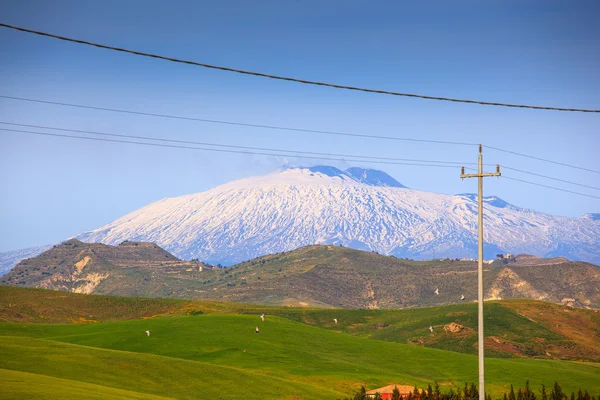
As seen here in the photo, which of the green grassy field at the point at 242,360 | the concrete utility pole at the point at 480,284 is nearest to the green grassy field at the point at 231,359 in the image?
the green grassy field at the point at 242,360

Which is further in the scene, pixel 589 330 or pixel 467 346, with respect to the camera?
pixel 589 330

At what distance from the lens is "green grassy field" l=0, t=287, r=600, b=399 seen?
2404 inches

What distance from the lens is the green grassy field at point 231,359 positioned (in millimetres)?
61062

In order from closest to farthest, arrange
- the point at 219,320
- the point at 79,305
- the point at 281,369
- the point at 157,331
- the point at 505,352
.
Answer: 1. the point at 281,369
2. the point at 157,331
3. the point at 219,320
4. the point at 505,352
5. the point at 79,305

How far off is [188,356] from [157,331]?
1583 cm

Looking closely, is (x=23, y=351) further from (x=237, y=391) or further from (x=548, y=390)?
(x=548, y=390)

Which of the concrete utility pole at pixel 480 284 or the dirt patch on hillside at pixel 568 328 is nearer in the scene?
the concrete utility pole at pixel 480 284

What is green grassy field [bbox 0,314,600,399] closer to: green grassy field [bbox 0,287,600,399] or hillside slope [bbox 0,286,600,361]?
green grassy field [bbox 0,287,600,399]

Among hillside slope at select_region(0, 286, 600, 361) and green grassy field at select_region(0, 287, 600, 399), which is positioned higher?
hillside slope at select_region(0, 286, 600, 361)

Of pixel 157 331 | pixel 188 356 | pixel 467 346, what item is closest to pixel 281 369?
pixel 188 356

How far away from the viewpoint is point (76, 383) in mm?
52906

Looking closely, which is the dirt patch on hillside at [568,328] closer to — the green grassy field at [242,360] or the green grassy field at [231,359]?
the green grassy field at [231,359]

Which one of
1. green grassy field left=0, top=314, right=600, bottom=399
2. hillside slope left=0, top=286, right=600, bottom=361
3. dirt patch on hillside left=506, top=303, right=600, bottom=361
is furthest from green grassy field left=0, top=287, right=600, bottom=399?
dirt patch on hillside left=506, top=303, right=600, bottom=361

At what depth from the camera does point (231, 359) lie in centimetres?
8519
